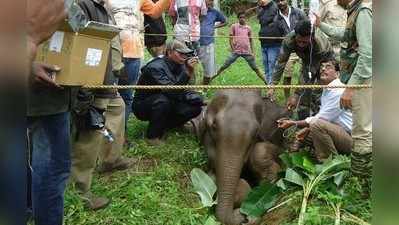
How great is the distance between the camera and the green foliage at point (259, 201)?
4516mm

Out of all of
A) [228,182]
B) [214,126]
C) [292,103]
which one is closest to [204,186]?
[228,182]

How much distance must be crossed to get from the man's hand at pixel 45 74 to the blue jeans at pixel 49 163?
166 mm

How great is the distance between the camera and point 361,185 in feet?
14.7

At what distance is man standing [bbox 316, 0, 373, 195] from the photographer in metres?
4.19

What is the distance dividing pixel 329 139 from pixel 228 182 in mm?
976

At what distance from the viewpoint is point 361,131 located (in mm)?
4441

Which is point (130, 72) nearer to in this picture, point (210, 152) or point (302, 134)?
point (210, 152)

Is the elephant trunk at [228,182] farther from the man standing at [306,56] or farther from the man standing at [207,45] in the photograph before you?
the man standing at [207,45]

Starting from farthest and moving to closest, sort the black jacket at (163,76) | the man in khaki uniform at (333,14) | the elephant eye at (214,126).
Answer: the man in khaki uniform at (333,14) → the black jacket at (163,76) → the elephant eye at (214,126)

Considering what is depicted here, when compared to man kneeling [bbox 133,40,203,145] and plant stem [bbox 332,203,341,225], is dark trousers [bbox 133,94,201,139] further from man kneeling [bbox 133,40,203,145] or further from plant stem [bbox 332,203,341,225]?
plant stem [bbox 332,203,341,225]

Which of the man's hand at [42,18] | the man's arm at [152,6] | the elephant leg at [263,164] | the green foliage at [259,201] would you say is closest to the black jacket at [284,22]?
the man's arm at [152,6]

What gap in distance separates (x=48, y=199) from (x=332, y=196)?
84.7 inches

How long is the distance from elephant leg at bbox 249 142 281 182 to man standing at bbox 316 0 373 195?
0.93 metres
